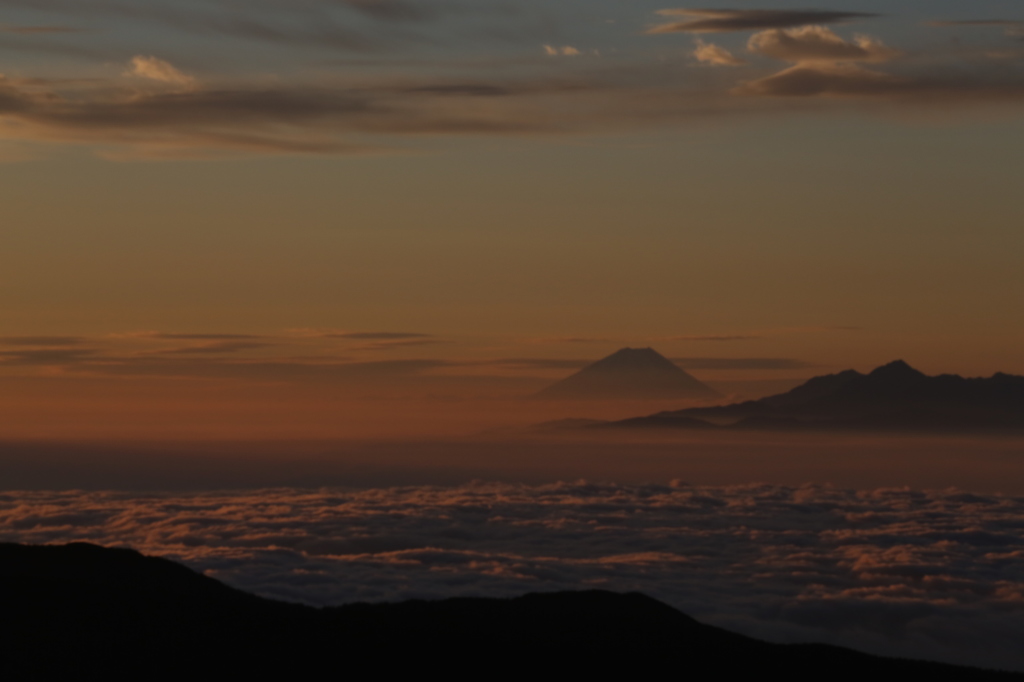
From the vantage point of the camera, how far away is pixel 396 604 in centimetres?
10994

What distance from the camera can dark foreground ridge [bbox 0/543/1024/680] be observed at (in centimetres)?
8131

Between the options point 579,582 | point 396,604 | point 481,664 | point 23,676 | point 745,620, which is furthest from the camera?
point 579,582

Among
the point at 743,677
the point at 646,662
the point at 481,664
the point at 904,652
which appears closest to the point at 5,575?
the point at 481,664

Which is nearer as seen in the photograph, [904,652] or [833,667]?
[833,667]

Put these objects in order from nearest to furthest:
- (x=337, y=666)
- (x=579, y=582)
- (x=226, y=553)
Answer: (x=337, y=666) < (x=579, y=582) < (x=226, y=553)

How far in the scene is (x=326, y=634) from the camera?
9444 centimetres

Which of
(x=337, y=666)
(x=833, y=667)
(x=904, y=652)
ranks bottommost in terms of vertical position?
(x=904, y=652)

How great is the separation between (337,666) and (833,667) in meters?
56.2

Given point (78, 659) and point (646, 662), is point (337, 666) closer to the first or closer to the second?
point (78, 659)

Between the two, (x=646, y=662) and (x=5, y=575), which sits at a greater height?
(x=5, y=575)

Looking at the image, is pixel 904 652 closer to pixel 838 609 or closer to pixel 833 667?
pixel 838 609

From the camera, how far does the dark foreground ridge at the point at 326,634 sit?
267 feet

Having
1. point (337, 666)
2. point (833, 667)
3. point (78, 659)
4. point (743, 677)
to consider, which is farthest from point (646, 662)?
point (78, 659)

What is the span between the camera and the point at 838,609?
185250mm
